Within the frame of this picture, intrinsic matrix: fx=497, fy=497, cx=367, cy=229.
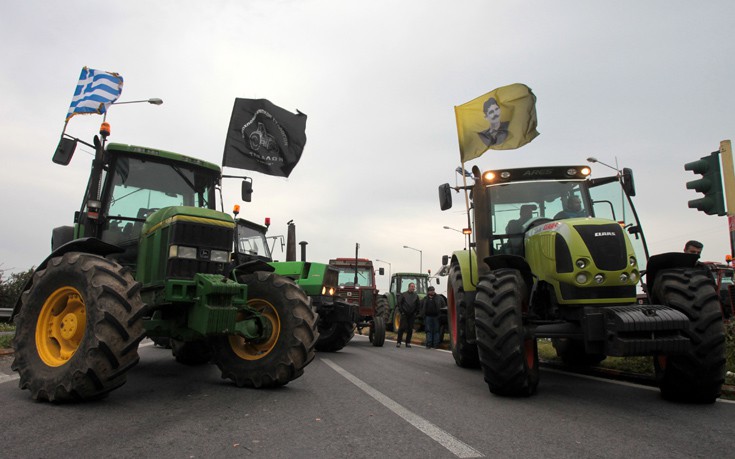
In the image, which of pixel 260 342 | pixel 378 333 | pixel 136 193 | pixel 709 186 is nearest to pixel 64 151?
pixel 136 193

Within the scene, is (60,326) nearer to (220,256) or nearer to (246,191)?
(220,256)

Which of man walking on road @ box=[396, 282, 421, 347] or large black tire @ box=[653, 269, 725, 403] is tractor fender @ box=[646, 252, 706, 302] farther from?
man walking on road @ box=[396, 282, 421, 347]

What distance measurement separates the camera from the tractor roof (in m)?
6.28

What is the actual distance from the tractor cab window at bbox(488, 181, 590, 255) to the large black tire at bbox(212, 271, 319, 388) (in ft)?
10.1

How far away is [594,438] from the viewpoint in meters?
3.61

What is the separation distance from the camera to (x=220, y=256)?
5691 millimetres

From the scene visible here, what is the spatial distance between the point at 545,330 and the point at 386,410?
6.22 ft

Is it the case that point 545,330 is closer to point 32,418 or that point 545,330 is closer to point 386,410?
point 386,410

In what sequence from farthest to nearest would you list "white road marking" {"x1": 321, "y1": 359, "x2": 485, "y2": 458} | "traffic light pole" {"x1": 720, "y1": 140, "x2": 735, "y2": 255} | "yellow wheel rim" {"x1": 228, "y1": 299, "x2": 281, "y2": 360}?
"traffic light pole" {"x1": 720, "y1": 140, "x2": 735, "y2": 255} → "yellow wheel rim" {"x1": 228, "y1": 299, "x2": 281, "y2": 360} → "white road marking" {"x1": 321, "y1": 359, "x2": 485, "y2": 458}

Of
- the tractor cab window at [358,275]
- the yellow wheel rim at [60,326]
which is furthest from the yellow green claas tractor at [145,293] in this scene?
the tractor cab window at [358,275]

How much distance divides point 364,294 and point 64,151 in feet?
35.7

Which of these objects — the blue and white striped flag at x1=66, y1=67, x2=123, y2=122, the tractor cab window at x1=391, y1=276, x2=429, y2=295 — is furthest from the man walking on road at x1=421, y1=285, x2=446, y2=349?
the blue and white striped flag at x1=66, y1=67, x2=123, y2=122

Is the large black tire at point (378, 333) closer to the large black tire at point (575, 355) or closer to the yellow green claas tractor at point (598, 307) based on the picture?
the large black tire at point (575, 355)

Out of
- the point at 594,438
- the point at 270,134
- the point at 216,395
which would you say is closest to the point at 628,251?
the point at 594,438
